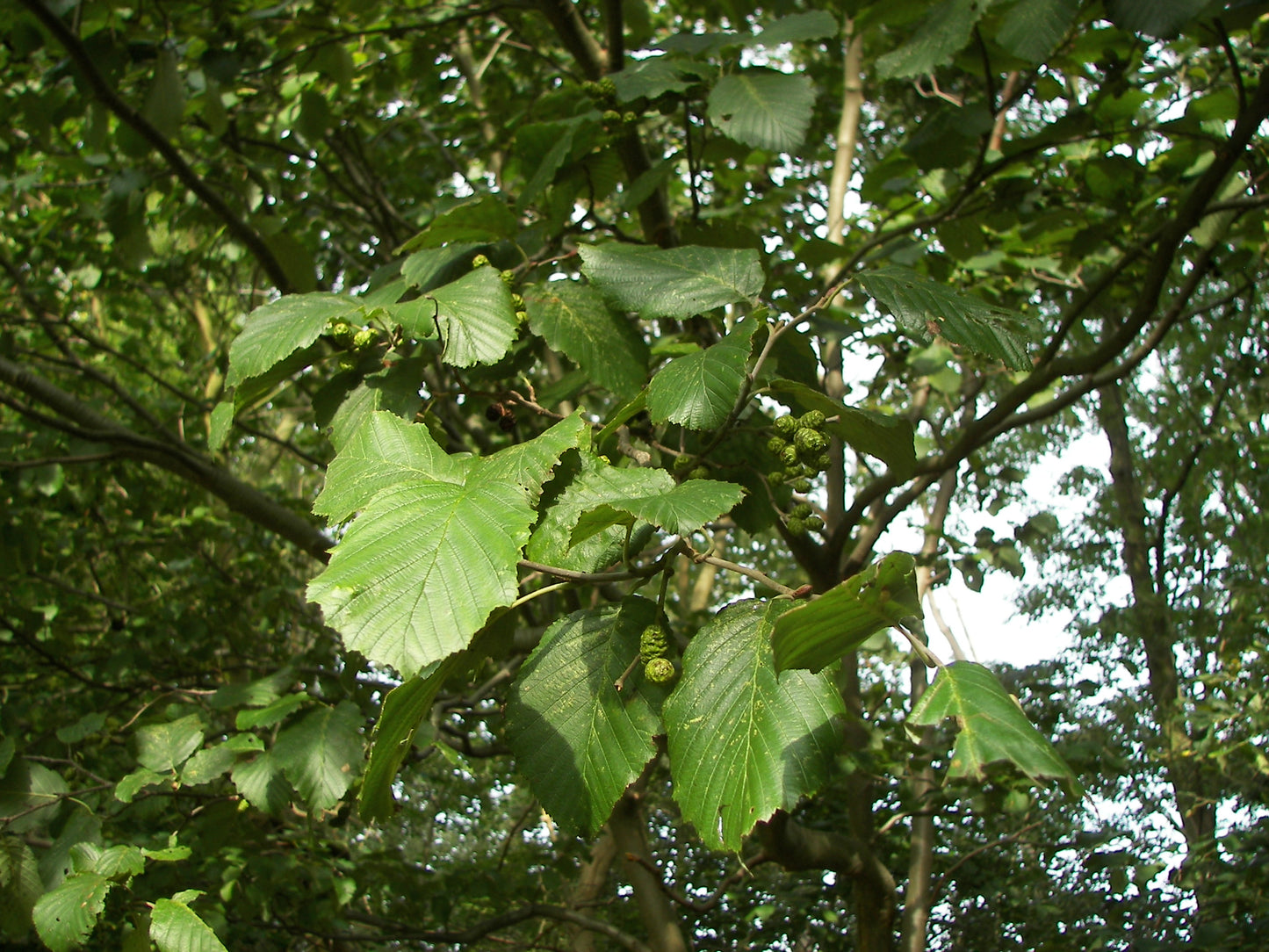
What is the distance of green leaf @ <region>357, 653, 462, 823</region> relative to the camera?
1.07 metres

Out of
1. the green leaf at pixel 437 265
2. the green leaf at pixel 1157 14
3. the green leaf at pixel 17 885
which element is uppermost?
the green leaf at pixel 1157 14

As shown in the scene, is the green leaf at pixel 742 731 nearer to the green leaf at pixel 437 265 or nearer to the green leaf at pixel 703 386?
the green leaf at pixel 703 386

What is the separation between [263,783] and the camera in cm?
217

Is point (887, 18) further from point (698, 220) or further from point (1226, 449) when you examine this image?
point (1226, 449)

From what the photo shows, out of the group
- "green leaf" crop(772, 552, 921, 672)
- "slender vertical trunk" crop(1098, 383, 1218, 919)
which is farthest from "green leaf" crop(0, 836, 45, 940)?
"slender vertical trunk" crop(1098, 383, 1218, 919)

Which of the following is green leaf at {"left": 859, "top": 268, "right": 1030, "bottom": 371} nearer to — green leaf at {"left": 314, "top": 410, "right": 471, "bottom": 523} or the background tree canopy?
the background tree canopy

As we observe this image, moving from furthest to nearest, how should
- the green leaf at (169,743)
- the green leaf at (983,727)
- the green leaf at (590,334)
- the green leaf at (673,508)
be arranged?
the green leaf at (169,743) < the green leaf at (590,334) < the green leaf at (673,508) < the green leaf at (983,727)

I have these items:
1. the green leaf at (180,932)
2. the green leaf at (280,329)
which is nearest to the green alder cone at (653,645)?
the green leaf at (280,329)

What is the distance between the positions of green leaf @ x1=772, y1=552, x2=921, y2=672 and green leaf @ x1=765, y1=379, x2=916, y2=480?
0.35m

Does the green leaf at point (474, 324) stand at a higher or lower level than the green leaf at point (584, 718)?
higher

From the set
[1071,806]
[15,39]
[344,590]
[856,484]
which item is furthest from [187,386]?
[344,590]

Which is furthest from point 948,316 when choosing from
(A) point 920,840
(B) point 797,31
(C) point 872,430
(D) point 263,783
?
(A) point 920,840

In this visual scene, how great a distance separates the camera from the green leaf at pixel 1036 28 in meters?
1.86

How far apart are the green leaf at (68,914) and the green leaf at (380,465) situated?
4.03 feet
